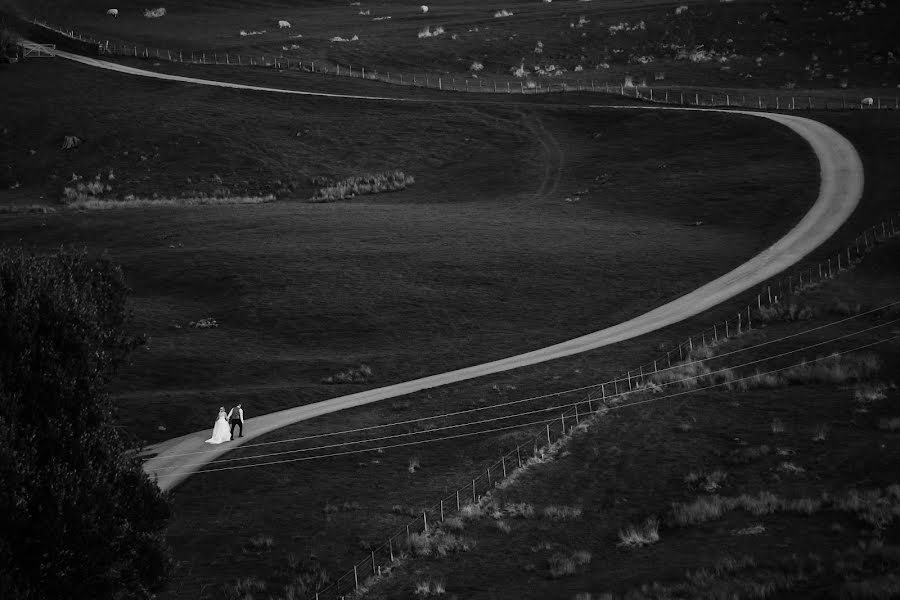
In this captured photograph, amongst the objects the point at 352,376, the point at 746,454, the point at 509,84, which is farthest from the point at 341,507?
the point at 509,84

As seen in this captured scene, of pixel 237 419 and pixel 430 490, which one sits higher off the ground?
pixel 237 419

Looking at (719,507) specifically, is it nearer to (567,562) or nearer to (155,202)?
(567,562)

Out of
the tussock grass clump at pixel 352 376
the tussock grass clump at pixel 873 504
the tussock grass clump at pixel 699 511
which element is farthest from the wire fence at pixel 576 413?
the tussock grass clump at pixel 873 504

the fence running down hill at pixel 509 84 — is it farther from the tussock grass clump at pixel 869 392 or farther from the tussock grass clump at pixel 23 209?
the tussock grass clump at pixel 869 392

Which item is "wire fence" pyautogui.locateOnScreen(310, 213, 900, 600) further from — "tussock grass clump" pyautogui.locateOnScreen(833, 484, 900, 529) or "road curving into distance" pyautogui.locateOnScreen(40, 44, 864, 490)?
"tussock grass clump" pyautogui.locateOnScreen(833, 484, 900, 529)

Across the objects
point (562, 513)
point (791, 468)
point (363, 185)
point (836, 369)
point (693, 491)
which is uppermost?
point (363, 185)

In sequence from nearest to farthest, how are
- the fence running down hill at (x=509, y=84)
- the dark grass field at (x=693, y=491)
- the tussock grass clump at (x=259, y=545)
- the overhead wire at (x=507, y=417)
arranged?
the dark grass field at (x=693, y=491) < the tussock grass clump at (x=259, y=545) < the overhead wire at (x=507, y=417) < the fence running down hill at (x=509, y=84)
